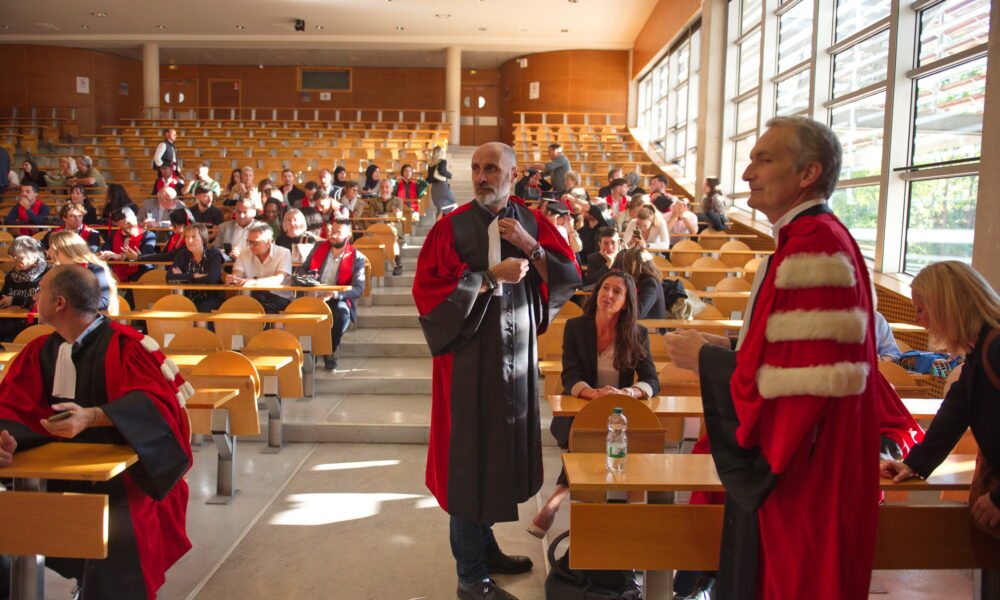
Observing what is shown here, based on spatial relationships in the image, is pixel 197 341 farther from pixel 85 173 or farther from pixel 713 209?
pixel 85 173

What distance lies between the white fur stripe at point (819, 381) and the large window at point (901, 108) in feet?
17.0

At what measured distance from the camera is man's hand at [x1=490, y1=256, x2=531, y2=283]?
2.46 metres

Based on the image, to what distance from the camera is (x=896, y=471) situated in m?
2.15

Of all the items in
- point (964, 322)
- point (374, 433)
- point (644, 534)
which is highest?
point (964, 322)

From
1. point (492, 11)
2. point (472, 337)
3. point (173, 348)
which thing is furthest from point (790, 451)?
point (492, 11)

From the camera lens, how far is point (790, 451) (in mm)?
1516

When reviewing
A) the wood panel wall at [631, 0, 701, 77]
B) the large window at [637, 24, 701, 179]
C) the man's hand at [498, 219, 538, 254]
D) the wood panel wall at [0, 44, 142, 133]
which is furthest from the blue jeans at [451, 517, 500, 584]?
the wood panel wall at [0, 44, 142, 133]

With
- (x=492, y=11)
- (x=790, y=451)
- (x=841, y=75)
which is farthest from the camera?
(x=492, y=11)

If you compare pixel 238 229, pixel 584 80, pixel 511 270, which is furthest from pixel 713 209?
pixel 584 80

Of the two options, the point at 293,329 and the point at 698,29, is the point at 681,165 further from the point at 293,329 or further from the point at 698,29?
the point at 293,329

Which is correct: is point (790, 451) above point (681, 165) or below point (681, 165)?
below

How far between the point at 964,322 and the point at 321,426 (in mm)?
3848

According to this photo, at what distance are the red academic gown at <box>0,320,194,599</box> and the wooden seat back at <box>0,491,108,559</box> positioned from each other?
0.20 m

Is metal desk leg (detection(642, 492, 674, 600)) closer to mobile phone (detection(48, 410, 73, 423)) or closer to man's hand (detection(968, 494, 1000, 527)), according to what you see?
man's hand (detection(968, 494, 1000, 527))
